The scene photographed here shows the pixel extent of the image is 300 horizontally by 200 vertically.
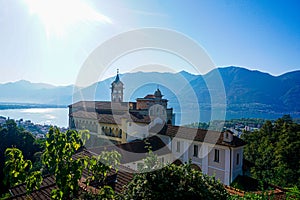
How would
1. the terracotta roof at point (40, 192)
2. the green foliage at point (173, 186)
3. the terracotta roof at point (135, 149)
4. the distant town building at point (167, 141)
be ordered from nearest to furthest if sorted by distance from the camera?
the green foliage at point (173, 186) → the terracotta roof at point (40, 192) → the terracotta roof at point (135, 149) → the distant town building at point (167, 141)

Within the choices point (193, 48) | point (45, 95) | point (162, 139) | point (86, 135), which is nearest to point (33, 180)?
point (86, 135)

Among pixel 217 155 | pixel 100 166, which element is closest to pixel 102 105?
pixel 217 155

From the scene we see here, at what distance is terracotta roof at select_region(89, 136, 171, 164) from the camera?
1287 centimetres

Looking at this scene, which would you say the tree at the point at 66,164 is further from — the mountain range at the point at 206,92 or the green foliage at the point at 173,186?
the mountain range at the point at 206,92

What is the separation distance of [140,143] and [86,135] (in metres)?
11.2

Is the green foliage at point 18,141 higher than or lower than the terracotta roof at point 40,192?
lower

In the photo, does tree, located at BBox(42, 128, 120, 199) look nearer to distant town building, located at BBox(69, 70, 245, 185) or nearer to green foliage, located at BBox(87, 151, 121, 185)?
green foliage, located at BBox(87, 151, 121, 185)

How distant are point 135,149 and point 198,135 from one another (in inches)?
165

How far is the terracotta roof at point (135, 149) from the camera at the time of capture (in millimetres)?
12866

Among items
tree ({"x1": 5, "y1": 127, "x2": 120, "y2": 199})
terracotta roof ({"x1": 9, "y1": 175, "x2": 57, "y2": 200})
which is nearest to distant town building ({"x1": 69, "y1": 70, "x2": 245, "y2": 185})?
terracotta roof ({"x1": 9, "y1": 175, "x2": 57, "y2": 200})

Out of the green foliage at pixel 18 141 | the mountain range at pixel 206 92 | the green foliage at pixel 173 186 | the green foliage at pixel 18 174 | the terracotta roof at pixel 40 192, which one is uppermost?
the mountain range at pixel 206 92

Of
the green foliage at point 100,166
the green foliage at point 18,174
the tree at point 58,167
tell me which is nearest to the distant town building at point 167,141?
the green foliage at point 100,166

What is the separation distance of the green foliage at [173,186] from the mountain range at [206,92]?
694 cm

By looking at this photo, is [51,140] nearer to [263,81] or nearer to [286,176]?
[286,176]
